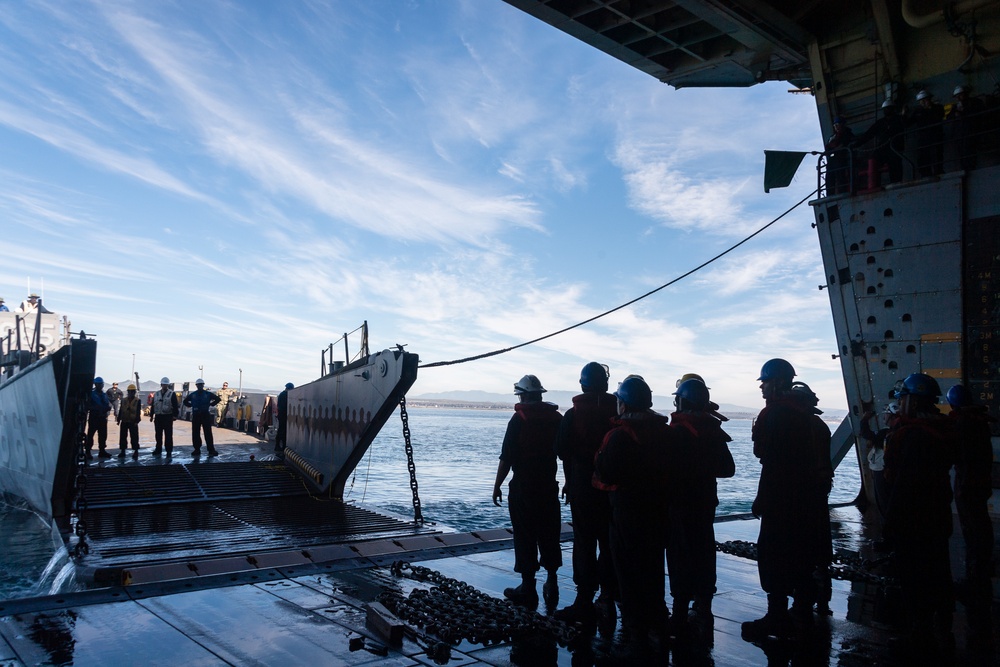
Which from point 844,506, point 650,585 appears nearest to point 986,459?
point 650,585

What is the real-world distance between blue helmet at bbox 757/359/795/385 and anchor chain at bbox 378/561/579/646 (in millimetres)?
2095

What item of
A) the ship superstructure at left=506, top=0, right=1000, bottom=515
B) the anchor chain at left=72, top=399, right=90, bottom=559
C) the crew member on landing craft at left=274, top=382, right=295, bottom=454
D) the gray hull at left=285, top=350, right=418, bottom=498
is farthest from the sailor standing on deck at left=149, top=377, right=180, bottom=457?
the ship superstructure at left=506, top=0, right=1000, bottom=515

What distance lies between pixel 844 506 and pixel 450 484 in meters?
11.5

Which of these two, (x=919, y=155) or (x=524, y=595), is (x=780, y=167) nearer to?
(x=919, y=155)

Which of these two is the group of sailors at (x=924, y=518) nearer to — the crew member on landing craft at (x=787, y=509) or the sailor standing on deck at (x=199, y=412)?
the crew member on landing craft at (x=787, y=509)

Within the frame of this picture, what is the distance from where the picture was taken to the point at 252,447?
17.5 meters

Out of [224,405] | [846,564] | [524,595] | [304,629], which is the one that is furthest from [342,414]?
[224,405]

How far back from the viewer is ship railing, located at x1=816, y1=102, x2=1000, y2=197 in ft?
29.5

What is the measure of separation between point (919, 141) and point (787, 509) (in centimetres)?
786

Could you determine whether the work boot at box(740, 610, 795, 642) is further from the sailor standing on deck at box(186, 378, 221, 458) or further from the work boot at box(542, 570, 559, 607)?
the sailor standing on deck at box(186, 378, 221, 458)

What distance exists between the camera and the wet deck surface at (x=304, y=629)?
3691 millimetres

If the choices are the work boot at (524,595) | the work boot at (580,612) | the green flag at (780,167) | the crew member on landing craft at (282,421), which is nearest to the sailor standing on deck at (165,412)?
the crew member on landing craft at (282,421)

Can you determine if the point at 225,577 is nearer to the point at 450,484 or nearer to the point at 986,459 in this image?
the point at 986,459

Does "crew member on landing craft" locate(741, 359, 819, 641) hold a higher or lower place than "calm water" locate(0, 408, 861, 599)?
higher
